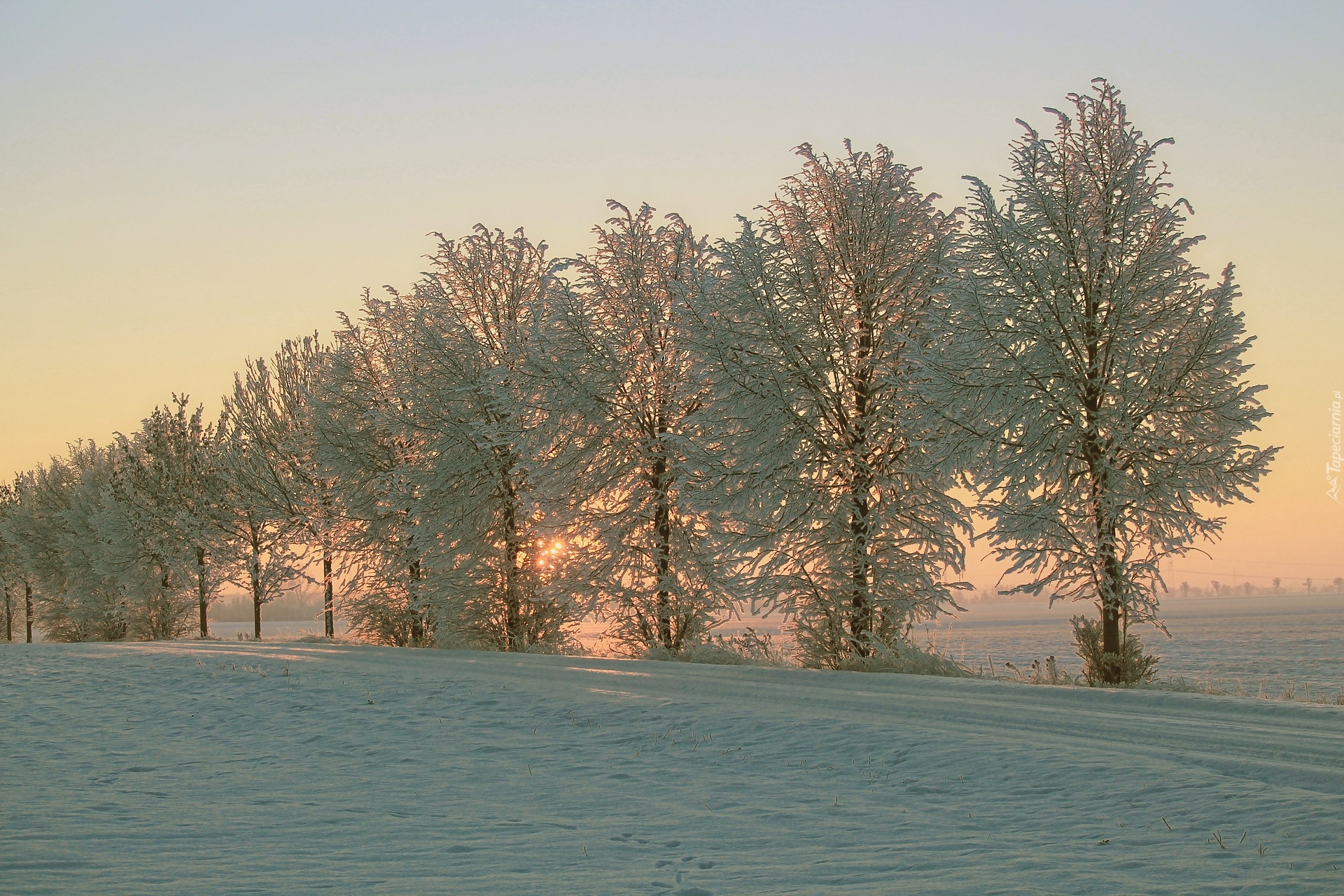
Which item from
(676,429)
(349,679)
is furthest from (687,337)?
(349,679)

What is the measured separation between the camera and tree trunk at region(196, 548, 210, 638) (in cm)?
3400

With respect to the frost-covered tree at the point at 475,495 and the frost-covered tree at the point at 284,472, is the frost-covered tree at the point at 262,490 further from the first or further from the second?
the frost-covered tree at the point at 475,495

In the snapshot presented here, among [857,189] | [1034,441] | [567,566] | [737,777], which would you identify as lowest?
[737,777]

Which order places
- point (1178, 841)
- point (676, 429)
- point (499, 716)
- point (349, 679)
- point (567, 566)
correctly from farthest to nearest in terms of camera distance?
point (567, 566) → point (676, 429) → point (349, 679) → point (499, 716) → point (1178, 841)

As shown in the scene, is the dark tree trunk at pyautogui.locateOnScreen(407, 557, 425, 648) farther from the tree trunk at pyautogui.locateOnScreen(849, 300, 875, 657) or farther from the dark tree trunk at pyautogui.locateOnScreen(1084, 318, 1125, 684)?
the dark tree trunk at pyautogui.locateOnScreen(1084, 318, 1125, 684)

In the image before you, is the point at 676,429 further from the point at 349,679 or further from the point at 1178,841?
the point at 1178,841

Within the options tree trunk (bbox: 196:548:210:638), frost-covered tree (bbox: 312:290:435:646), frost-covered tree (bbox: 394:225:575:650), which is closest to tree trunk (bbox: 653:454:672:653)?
frost-covered tree (bbox: 394:225:575:650)

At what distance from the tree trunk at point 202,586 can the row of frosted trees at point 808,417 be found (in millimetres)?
8885

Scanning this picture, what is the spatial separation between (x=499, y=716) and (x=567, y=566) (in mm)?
10599

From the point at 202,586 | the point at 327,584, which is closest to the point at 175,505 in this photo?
the point at 202,586

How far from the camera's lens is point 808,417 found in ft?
59.8

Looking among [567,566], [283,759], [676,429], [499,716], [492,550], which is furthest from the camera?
[492,550]

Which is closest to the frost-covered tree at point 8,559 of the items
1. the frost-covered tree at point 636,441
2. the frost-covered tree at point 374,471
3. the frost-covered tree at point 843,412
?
the frost-covered tree at point 374,471

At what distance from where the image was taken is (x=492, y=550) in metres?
24.8
